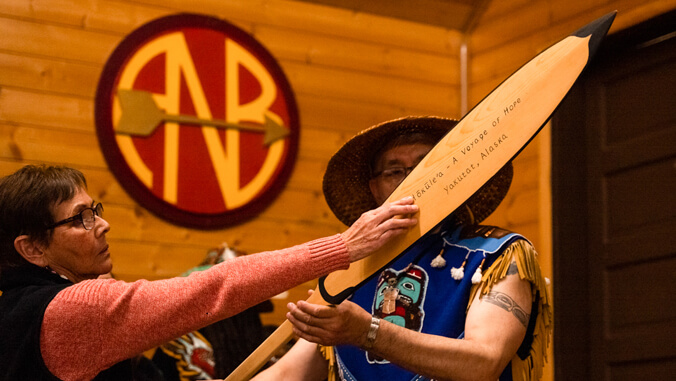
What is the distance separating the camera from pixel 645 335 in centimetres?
299

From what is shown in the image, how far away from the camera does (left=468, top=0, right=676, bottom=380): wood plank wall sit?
125 inches

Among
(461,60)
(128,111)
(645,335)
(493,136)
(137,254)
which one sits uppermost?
(461,60)

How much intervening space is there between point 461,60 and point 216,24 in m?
1.20

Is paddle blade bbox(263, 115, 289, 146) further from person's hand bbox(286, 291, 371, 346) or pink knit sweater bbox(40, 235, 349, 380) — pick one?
pink knit sweater bbox(40, 235, 349, 380)

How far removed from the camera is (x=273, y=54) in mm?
3578

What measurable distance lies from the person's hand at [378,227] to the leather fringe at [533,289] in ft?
0.69

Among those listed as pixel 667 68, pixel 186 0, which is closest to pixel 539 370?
pixel 667 68

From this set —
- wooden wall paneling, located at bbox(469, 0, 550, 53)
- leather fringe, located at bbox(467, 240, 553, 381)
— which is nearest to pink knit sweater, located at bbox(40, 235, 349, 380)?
leather fringe, located at bbox(467, 240, 553, 381)

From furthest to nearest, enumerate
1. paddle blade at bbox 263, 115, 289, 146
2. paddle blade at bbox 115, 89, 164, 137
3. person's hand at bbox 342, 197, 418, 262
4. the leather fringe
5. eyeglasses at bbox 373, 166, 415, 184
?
1. paddle blade at bbox 263, 115, 289, 146
2. paddle blade at bbox 115, 89, 164, 137
3. eyeglasses at bbox 373, 166, 415, 184
4. the leather fringe
5. person's hand at bbox 342, 197, 418, 262

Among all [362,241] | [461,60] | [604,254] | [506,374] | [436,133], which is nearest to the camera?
[362,241]

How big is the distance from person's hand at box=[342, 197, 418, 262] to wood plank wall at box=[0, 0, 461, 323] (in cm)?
183

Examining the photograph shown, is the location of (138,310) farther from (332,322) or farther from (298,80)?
(298,80)

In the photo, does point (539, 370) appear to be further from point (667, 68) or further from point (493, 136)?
point (667, 68)

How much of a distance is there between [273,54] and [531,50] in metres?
1.10
